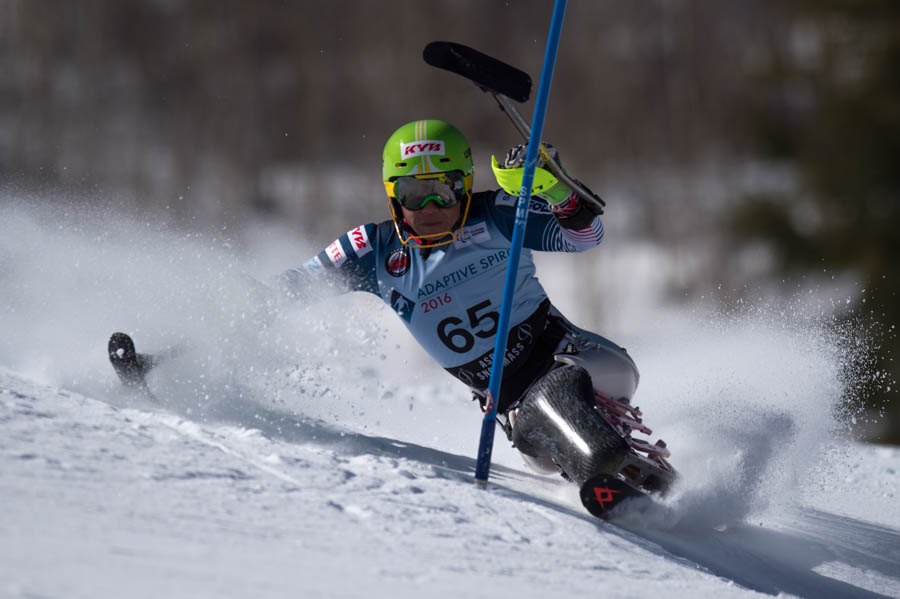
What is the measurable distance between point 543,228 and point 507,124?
12887 millimetres

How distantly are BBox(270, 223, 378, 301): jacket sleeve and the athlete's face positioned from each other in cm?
24

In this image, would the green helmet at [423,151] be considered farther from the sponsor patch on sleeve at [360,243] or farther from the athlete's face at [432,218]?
the sponsor patch on sleeve at [360,243]

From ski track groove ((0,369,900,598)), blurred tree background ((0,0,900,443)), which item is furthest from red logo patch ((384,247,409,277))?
blurred tree background ((0,0,900,443))

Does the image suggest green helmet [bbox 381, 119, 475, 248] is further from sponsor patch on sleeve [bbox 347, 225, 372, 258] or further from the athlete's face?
sponsor patch on sleeve [bbox 347, 225, 372, 258]

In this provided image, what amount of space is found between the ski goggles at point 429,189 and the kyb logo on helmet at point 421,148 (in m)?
0.09

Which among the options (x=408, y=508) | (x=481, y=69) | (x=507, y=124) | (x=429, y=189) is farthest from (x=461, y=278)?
(x=507, y=124)

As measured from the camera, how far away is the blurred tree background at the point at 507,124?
17078mm

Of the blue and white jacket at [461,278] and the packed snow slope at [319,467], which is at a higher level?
the blue and white jacket at [461,278]

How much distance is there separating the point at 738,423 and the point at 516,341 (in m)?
1.13

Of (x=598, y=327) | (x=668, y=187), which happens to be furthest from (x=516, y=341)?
(x=668, y=187)

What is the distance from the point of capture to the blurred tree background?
17.1m

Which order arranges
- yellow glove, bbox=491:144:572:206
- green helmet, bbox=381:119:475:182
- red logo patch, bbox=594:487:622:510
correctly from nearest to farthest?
red logo patch, bbox=594:487:622:510, yellow glove, bbox=491:144:572:206, green helmet, bbox=381:119:475:182

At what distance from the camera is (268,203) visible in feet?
57.7

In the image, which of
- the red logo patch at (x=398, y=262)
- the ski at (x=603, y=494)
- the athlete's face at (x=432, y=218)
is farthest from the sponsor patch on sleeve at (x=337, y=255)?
the ski at (x=603, y=494)
